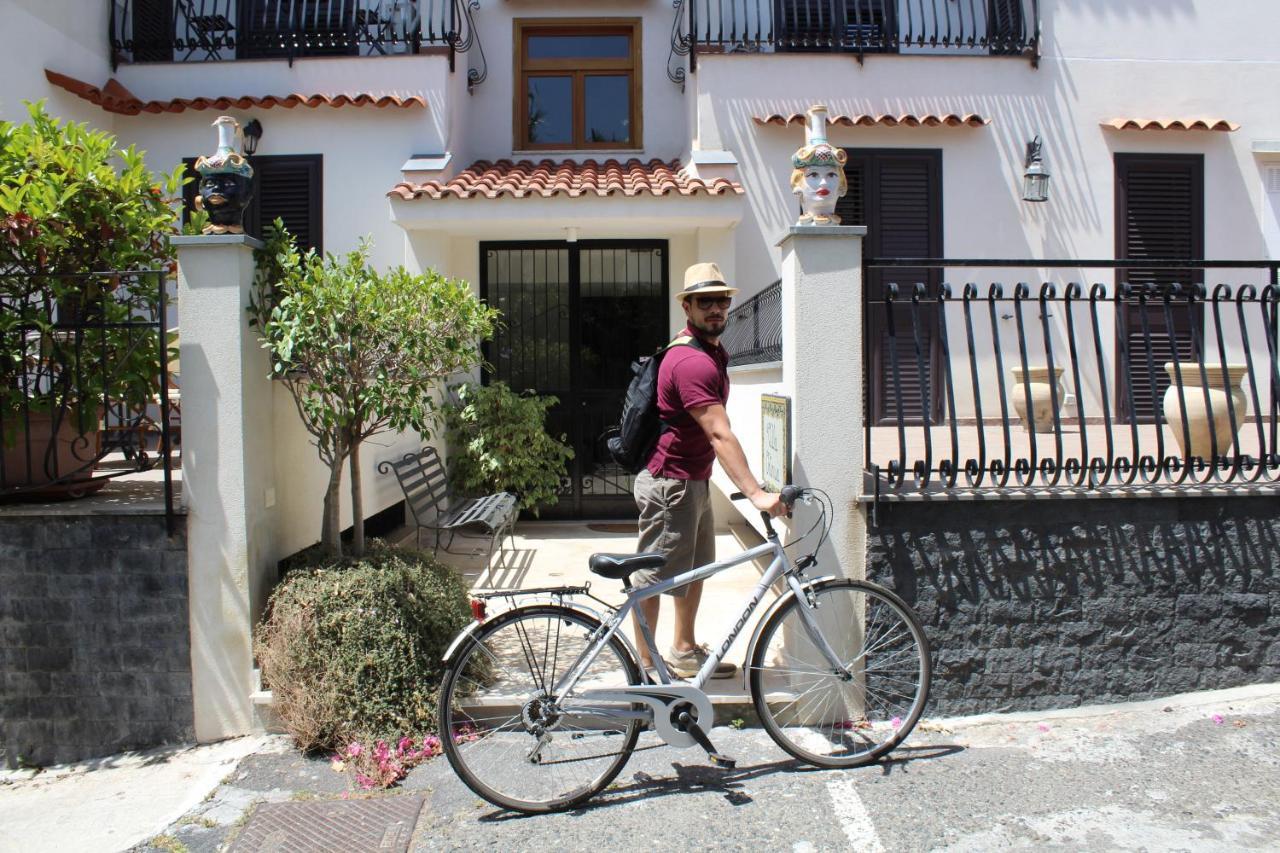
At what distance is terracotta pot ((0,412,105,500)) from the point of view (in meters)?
4.37

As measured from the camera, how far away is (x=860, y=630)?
390 centimetres

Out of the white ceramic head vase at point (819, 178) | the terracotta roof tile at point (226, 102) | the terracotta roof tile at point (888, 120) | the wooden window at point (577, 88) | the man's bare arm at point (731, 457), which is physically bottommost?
the man's bare arm at point (731, 457)

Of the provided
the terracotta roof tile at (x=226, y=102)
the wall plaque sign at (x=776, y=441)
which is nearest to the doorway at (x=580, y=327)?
the terracotta roof tile at (x=226, y=102)

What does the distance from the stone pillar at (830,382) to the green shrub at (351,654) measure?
6.15ft

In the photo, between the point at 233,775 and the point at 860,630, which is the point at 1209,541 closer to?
the point at 860,630

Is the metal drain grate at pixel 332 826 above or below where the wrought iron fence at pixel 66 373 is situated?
below

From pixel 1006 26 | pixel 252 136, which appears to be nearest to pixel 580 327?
pixel 252 136

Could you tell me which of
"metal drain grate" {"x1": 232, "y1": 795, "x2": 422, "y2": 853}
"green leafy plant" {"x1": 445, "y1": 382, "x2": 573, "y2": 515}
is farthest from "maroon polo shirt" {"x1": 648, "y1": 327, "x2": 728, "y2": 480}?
"green leafy plant" {"x1": 445, "y1": 382, "x2": 573, "y2": 515}

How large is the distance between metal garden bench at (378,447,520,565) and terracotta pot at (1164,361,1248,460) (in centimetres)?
438

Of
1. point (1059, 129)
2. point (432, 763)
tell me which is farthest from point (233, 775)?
point (1059, 129)

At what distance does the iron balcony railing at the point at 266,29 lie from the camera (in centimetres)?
855

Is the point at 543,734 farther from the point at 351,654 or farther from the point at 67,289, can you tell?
the point at 67,289

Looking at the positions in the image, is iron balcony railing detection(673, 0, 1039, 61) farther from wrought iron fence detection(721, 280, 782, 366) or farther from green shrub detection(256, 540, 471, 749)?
green shrub detection(256, 540, 471, 749)

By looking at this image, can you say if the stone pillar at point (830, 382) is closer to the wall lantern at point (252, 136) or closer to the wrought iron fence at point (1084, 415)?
the wrought iron fence at point (1084, 415)
